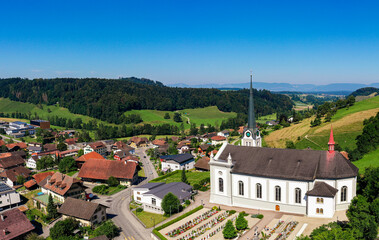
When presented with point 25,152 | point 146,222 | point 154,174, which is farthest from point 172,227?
point 25,152

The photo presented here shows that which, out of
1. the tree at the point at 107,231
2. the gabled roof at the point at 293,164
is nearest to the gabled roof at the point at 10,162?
the tree at the point at 107,231

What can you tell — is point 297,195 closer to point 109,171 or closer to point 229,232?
point 229,232

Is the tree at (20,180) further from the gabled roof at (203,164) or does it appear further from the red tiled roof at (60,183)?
the gabled roof at (203,164)

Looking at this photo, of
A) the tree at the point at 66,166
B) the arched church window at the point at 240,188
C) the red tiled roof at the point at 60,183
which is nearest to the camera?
the arched church window at the point at 240,188

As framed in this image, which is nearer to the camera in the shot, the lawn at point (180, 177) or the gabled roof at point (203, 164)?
the lawn at point (180, 177)

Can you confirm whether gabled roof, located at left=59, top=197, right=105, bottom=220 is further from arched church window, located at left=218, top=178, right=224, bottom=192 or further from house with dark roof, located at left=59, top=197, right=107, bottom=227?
arched church window, located at left=218, top=178, right=224, bottom=192

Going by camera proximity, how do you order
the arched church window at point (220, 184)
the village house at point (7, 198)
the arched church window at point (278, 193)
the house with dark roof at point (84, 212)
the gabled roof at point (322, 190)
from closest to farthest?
the gabled roof at point (322, 190) → the arched church window at point (278, 193) → the house with dark roof at point (84, 212) → the arched church window at point (220, 184) → the village house at point (7, 198)

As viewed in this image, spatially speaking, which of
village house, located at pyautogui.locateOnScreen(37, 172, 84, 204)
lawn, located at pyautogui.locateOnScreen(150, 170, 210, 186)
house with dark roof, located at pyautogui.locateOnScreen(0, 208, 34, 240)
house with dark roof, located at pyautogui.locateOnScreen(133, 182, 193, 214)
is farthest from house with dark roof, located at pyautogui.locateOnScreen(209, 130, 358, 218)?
house with dark roof, located at pyautogui.locateOnScreen(0, 208, 34, 240)
